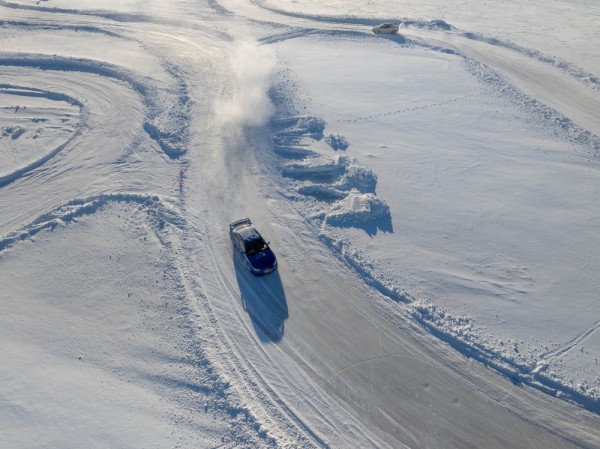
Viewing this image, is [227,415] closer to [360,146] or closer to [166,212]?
[166,212]

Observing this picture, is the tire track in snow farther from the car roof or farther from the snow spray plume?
the car roof

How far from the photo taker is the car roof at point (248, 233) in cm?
2257

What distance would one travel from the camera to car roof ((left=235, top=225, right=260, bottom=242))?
22569 mm

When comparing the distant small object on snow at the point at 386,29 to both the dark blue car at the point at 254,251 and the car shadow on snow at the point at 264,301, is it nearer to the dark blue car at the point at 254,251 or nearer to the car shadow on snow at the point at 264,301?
the dark blue car at the point at 254,251

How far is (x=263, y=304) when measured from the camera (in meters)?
21.2

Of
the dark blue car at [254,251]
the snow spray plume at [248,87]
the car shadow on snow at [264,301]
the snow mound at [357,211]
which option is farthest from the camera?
the snow spray plume at [248,87]

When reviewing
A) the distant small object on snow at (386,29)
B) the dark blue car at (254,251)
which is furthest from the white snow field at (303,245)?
the distant small object on snow at (386,29)

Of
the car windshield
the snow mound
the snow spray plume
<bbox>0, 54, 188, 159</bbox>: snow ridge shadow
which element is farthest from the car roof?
the snow spray plume

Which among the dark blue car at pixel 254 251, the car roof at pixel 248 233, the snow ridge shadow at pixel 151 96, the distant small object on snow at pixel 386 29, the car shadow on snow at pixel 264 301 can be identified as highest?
the distant small object on snow at pixel 386 29

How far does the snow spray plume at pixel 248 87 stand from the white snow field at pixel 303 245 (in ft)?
0.67

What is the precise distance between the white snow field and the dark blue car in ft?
2.18

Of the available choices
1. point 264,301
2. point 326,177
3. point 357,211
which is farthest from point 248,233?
point 326,177

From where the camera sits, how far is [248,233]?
74.7 feet

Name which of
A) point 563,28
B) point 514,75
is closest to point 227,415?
point 514,75
